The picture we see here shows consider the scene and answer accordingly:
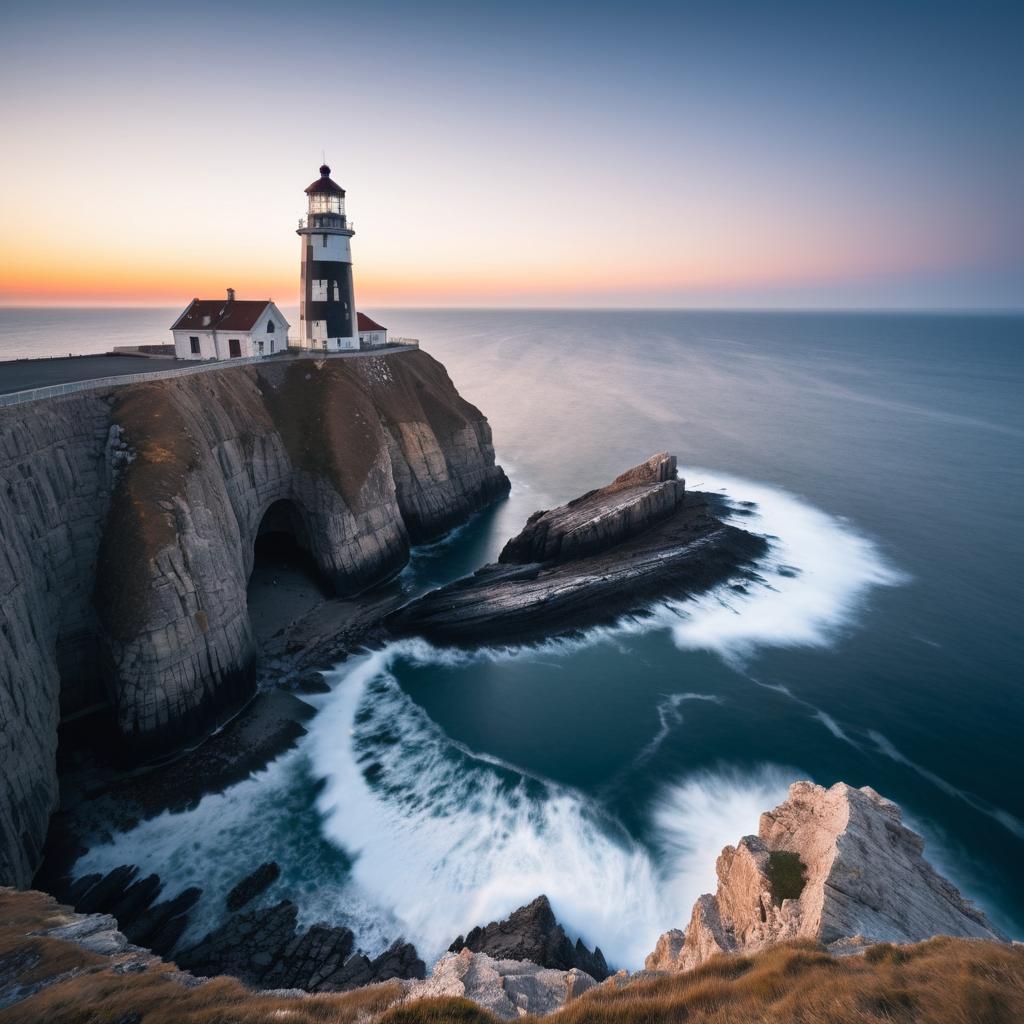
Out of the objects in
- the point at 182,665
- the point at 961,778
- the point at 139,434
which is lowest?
the point at 961,778

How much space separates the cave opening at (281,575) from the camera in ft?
120

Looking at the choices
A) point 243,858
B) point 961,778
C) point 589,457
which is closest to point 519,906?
point 243,858

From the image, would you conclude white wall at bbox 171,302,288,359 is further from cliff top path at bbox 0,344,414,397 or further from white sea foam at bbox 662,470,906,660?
white sea foam at bbox 662,470,906,660

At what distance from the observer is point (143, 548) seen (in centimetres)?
2656

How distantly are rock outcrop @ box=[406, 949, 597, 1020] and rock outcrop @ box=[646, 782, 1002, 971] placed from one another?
272cm

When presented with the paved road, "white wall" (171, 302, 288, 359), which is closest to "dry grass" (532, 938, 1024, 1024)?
the paved road

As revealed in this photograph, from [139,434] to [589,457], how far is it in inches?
2229

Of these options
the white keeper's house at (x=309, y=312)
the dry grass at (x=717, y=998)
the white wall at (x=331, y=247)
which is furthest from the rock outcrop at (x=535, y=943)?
the white wall at (x=331, y=247)

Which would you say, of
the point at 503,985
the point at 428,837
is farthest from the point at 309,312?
the point at 503,985

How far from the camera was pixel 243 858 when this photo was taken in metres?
22.2

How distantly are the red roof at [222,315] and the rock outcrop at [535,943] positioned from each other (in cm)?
4419

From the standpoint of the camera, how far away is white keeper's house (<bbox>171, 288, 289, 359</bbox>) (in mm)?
46844

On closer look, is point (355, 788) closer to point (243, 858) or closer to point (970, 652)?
point (243, 858)

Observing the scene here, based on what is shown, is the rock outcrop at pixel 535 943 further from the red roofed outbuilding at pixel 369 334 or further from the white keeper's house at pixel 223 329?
the red roofed outbuilding at pixel 369 334
